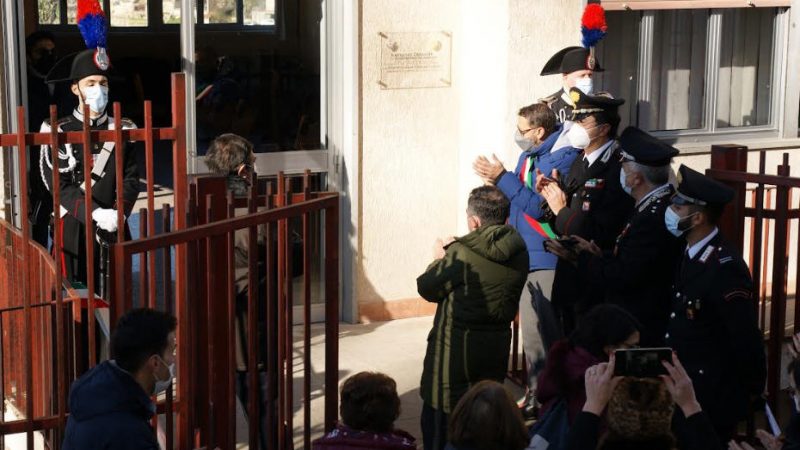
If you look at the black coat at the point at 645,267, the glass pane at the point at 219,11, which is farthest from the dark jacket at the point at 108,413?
the glass pane at the point at 219,11

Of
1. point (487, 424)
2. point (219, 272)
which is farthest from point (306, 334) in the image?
point (487, 424)

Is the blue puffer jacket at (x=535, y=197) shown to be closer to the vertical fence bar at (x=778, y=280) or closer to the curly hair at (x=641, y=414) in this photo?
the vertical fence bar at (x=778, y=280)

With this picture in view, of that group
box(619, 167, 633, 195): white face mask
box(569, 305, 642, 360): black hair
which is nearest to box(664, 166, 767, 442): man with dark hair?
box(619, 167, 633, 195): white face mask

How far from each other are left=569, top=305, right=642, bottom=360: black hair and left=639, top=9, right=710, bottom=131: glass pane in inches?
187

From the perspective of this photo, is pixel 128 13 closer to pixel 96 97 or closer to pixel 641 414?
pixel 96 97

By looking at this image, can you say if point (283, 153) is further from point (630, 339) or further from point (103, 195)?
point (630, 339)

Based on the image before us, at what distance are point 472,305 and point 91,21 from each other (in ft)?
8.05

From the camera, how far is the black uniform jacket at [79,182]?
6.02 m

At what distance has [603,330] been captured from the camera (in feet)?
14.9

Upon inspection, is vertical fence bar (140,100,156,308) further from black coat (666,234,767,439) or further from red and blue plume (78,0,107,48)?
black coat (666,234,767,439)

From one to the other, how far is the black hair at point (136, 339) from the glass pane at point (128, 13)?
15.9 ft

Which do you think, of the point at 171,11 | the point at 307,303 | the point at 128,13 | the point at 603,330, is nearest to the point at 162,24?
the point at 171,11

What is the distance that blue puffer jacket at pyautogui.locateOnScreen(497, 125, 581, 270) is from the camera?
6.47 meters

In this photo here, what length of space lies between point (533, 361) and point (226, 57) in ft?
9.52
